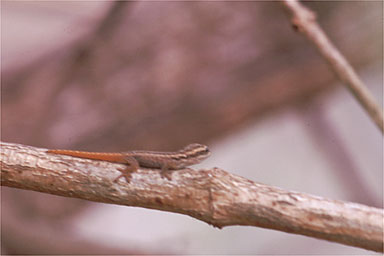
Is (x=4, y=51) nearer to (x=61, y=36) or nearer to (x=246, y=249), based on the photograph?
(x=61, y=36)

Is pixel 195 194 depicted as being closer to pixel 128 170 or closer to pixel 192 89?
pixel 128 170

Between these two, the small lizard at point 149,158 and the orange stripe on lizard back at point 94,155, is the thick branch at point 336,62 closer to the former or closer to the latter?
the small lizard at point 149,158

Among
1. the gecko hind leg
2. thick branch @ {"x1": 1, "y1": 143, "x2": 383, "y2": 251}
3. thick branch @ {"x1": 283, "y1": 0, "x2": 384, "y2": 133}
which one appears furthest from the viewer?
thick branch @ {"x1": 283, "y1": 0, "x2": 384, "y2": 133}

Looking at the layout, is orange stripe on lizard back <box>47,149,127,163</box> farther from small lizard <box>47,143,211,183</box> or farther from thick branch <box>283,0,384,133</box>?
thick branch <box>283,0,384,133</box>

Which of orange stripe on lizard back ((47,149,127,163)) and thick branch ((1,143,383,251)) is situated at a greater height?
orange stripe on lizard back ((47,149,127,163))

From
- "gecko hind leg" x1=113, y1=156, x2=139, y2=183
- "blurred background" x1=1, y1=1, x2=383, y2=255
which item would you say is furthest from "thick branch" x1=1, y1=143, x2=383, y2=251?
"blurred background" x1=1, y1=1, x2=383, y2=255

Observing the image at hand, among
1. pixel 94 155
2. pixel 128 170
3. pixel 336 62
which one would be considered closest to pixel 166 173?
pixel 128 170

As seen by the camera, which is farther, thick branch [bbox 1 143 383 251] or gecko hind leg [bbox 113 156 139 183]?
gecko hind leg [bbox 113 156 139 183]
